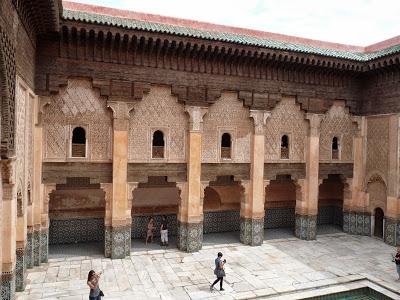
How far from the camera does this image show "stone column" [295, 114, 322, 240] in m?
11.0

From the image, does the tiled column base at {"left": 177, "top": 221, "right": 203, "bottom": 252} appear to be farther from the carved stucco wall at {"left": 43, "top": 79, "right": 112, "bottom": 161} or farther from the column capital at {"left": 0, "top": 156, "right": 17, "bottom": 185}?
the column capital at {"left": 0, "top": 156, "right": 17, "bottom": 185}

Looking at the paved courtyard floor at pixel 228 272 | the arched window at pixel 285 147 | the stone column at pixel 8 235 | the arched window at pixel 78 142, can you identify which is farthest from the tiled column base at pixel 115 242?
the arched window at pixel 285 147

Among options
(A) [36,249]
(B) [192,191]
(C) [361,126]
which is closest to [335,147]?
(C) [361,126]

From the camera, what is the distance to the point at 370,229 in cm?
1170

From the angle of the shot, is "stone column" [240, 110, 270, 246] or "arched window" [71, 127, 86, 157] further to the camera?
"stone column" [240, 110, 270, 246]

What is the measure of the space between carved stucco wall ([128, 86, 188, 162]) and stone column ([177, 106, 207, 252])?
0.80 ft

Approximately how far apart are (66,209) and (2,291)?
4.44 meters

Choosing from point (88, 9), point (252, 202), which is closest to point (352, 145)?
point (252, 202)

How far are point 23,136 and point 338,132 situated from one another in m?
9.39

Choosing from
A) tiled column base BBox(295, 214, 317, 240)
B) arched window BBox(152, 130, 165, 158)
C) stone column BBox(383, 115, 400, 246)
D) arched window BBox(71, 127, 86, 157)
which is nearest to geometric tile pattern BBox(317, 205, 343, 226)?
tiled column base BBox(295, 214, 317, 240)

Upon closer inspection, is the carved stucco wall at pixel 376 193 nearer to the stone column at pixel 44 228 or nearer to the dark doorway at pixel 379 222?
the dark doorway at pixel 379 222

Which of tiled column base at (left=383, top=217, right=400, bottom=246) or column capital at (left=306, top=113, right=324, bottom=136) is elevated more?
column capital at (left=306, top=113, right=324, bottom=136)

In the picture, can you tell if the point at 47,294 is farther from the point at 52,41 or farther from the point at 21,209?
the point at 52,41

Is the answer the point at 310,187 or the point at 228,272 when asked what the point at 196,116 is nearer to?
the point at 228,272
